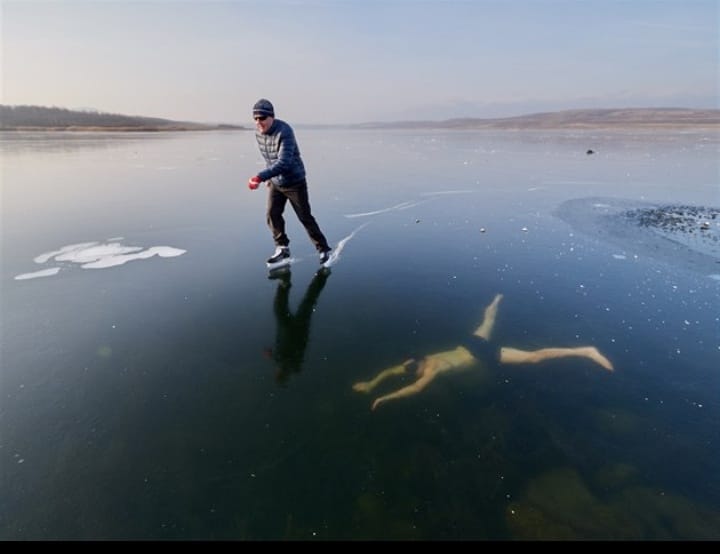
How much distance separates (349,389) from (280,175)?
389 cm

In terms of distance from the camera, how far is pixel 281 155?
597 cm

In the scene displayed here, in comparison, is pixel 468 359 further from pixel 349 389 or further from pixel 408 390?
pixel 349 389

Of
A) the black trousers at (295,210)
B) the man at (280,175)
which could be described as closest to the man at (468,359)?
the man at (280,175)

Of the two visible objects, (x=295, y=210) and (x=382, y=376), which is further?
(x=295, y=210)

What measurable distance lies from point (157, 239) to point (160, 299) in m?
2.86

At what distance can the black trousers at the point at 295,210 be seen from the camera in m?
6.30

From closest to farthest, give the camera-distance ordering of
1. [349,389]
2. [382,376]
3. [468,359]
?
[349,389] < [382,376] < [468,359]

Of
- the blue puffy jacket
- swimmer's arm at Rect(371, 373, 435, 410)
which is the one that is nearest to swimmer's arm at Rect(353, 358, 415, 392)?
swimmer's arm at Rect(371, 373, 435, 410)

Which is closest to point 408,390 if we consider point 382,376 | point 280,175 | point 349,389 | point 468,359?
point 382,376

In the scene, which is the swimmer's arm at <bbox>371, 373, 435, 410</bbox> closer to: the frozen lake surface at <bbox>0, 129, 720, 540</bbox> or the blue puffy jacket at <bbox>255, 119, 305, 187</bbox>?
the frozen lake surface at <bbox>0, 129, 720, 540</bbox>

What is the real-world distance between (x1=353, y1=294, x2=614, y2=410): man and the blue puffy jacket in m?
3.58


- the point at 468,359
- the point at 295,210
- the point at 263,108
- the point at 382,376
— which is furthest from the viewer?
the point at 295,210

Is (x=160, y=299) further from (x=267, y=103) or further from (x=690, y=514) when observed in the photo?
(x=690, y=514)

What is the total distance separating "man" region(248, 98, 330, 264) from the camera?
231 inches
